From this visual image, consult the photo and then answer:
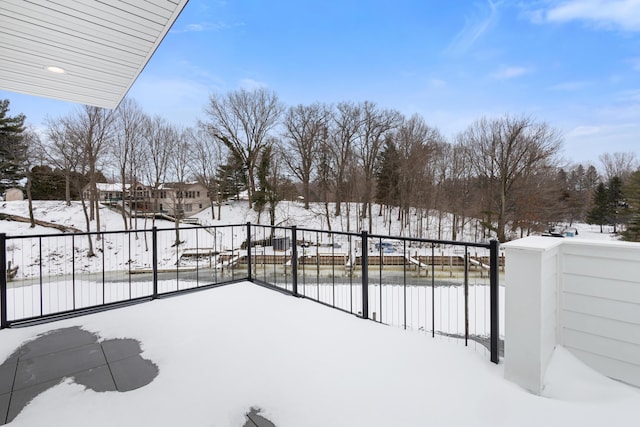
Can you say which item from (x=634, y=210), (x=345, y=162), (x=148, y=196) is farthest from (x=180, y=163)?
(x=634, y=210)

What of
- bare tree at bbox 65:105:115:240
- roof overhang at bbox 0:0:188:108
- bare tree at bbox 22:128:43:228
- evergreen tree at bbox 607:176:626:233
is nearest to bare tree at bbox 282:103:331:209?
bare tree at bbox 65:105:115:240

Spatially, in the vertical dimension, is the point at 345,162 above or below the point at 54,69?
above

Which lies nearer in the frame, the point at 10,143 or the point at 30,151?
the point at 10,143

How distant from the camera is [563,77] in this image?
Result: 645 inches

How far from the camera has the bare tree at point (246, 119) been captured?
20.4 meters

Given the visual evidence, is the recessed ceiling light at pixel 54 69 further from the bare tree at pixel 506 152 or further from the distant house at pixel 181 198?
the bare tree at pixel 506 152

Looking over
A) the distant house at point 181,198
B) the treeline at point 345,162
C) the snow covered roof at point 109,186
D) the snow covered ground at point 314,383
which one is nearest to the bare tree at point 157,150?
the treeline at point 345,162

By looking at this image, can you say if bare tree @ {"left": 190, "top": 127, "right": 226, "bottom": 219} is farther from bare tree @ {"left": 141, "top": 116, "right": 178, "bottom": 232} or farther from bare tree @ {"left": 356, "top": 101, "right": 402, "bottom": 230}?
bare tree @ {"left": 356, "top": 101, "right": 402, "bottom": 230}

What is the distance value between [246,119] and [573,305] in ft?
68.1

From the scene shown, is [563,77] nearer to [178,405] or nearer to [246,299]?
[246,299]

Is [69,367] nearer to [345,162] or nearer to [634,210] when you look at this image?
[634,210]

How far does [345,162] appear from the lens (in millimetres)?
20141

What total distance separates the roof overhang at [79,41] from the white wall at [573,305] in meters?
2.80

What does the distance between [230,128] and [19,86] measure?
18.0 metres
